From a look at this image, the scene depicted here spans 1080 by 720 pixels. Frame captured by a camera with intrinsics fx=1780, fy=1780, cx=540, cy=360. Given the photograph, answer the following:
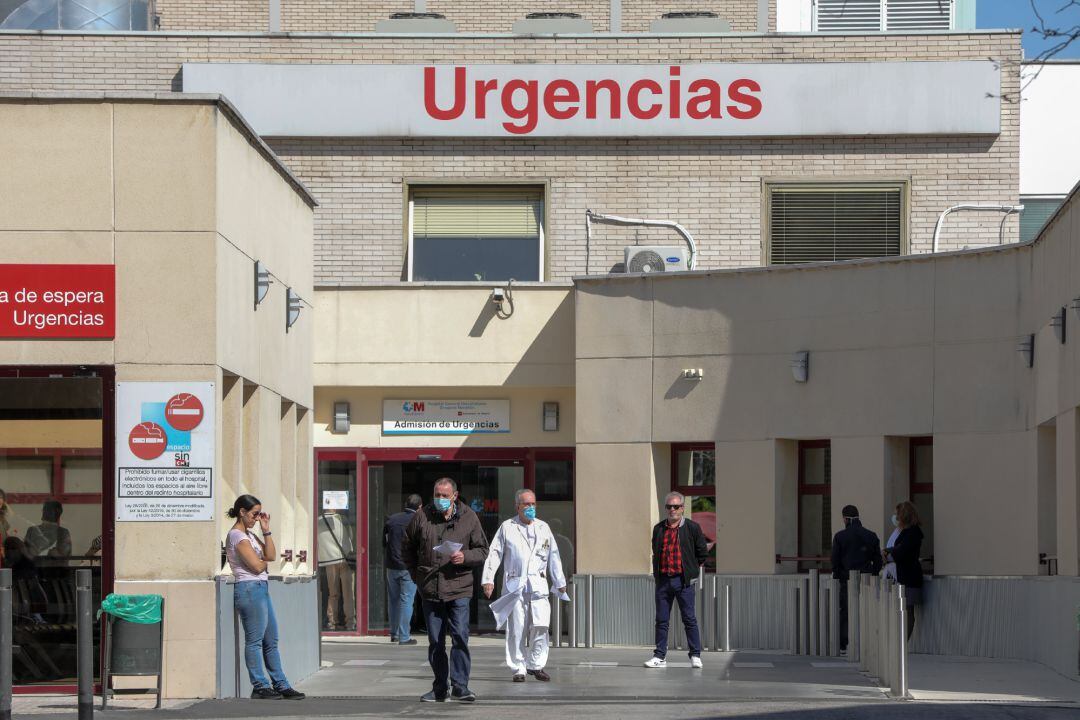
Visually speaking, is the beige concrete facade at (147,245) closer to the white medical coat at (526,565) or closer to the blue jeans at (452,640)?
the blue jeans at (452,640)

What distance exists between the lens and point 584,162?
23.3m

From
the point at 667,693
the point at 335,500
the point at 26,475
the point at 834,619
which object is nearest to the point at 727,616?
the point at 834,619

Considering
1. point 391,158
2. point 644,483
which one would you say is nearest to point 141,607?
point 644,483

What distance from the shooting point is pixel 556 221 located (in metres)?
23.3

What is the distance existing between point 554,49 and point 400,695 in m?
11.3

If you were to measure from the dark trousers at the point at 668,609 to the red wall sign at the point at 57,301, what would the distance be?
6.57m

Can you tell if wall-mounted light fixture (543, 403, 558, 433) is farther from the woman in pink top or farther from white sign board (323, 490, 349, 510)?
the woman in pink top

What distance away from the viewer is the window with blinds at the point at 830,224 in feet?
76.6

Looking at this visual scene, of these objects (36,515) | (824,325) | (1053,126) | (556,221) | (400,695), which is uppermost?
(1053,126)

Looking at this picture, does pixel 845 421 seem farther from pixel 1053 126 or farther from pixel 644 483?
pixel 1053 126

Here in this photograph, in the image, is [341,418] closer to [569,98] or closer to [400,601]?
[400,601]

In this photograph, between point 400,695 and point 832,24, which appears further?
point 832,24

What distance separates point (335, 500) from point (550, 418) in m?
2.98

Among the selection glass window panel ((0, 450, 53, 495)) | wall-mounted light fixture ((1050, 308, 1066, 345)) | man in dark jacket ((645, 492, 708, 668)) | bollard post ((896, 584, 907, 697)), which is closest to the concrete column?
wall-mounted light fixture ((1050, 308, 1066, 345))
